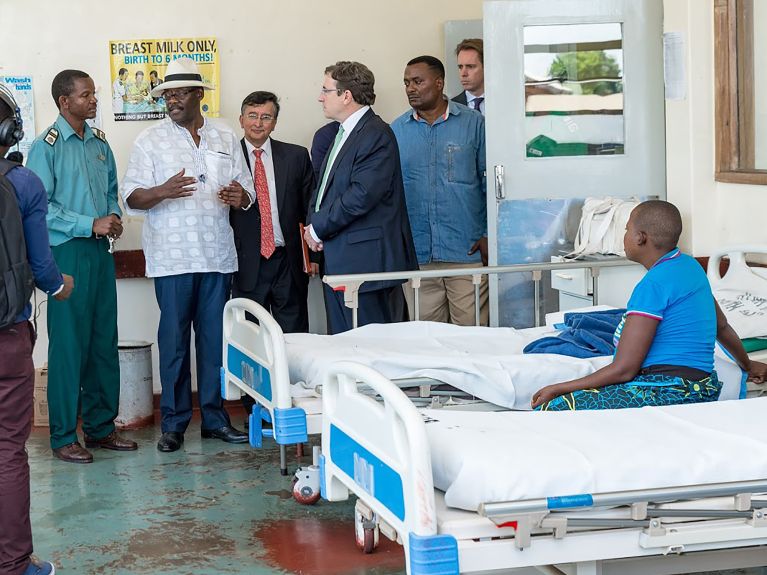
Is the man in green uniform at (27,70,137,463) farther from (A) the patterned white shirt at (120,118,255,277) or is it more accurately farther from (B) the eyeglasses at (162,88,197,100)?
(B) the eyeglasses at (162,88,197,100)

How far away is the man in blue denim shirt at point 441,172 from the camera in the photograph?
6.11 m

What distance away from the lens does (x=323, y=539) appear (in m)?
4.10

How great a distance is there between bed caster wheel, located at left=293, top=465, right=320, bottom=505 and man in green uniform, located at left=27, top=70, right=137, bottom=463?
4.51 feet

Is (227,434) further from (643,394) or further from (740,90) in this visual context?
(740,90)

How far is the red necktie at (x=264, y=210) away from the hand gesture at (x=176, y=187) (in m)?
Answer: 0.83

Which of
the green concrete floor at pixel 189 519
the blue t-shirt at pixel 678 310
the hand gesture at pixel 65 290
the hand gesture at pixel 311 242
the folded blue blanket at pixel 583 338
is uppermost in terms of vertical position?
the hand gesture at pixel 311 242

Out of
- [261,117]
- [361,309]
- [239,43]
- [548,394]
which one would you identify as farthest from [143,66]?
[548,394]

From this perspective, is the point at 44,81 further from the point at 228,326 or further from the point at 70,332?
the point at 228,326

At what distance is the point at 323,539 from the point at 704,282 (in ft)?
5.38

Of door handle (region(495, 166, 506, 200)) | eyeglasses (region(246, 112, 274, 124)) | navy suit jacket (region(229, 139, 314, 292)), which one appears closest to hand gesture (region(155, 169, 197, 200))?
navy suit jacket (region(229, 139, 314, 292))

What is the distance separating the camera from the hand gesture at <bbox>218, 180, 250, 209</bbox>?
5.35m

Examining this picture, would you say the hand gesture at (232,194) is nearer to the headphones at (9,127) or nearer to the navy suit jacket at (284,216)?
the navy suit jacket at (284,216)

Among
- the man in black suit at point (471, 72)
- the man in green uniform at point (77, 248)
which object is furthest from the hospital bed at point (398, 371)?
the man in black suit at point (471, 72)

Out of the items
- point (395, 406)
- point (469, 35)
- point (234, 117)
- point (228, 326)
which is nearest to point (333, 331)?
point (228, 326)
